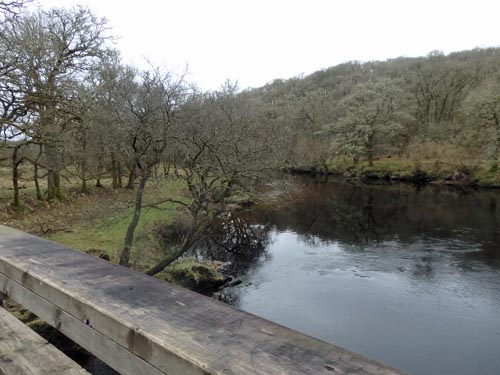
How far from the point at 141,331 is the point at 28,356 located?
0.63m

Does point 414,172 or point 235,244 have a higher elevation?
point 414,172

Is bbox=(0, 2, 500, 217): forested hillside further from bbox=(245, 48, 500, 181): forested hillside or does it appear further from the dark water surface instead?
the dark water surface

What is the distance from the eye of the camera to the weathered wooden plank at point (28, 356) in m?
1.37

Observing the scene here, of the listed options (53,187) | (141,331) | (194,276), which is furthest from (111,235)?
(141,331)

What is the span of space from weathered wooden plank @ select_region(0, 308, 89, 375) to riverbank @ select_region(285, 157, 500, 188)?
30.2 metres

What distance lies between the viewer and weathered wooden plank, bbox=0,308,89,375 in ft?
4.48

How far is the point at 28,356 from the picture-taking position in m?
1.46

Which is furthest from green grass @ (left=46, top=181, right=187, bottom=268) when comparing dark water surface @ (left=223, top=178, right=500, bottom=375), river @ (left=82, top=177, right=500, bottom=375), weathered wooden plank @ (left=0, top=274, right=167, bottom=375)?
weathered wooden plank @ (left=0, top=274, right=167, bottom=375)

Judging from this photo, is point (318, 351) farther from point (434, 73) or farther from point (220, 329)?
point (434, 73)

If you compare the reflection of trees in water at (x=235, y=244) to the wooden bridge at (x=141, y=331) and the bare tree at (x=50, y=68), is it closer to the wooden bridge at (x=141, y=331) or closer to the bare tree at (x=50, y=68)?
the bare tree at (x=50, y=68)

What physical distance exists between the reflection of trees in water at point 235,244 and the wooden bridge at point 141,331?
11956mm

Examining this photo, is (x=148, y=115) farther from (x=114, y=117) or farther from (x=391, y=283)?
(x=391, y=283)

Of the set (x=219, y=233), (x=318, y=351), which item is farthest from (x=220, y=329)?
(x=219, y=233)

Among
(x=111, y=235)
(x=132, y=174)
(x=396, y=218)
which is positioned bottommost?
(x=396, y=218)
